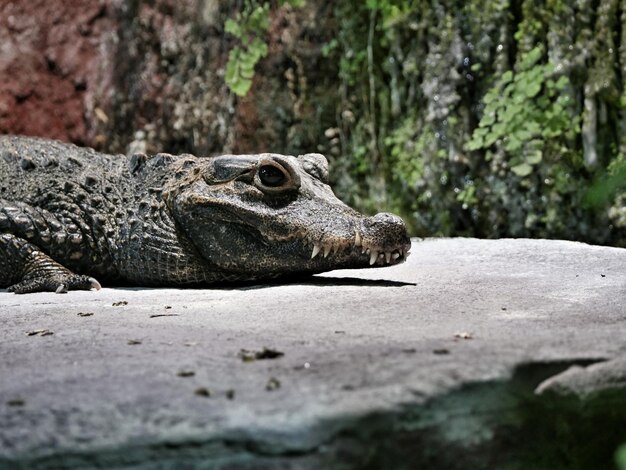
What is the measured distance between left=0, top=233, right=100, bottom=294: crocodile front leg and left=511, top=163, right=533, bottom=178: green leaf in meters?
3.66

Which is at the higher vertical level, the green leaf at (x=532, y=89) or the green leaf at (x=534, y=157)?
the green leaf at (x=532, y=89)

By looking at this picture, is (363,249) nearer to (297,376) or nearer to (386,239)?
(386,239)

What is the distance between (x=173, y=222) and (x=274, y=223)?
75cm

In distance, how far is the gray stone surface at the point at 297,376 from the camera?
157cm

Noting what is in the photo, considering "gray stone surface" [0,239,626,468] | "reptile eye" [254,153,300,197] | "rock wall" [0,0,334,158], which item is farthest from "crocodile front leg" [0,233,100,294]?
"rock wall" [0,0,334,158]

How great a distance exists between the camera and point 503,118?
6391mm

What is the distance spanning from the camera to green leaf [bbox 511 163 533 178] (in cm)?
627

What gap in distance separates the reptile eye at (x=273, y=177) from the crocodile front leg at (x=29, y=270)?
3.90 ft

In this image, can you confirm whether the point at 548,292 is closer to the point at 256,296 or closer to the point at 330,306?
the point at 330,306

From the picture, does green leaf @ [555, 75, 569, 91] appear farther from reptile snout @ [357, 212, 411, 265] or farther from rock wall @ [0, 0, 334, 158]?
rock wall @ [0, 0, 334, 158]

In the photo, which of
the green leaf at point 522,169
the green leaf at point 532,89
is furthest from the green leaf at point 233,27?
the green leaf at point 522,169

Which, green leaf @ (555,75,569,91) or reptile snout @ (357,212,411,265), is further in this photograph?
green leaf @ (555,75,569,91)

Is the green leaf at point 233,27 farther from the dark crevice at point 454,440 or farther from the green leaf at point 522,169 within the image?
the dark crevice at point 454,440

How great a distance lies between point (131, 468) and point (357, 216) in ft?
8.71
